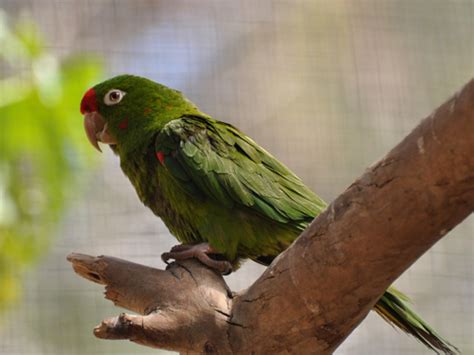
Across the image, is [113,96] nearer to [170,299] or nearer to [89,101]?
[89,101]

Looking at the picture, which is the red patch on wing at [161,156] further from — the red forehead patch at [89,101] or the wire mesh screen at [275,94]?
the wire mesh screen at [275,94]

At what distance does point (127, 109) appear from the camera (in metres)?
2.62

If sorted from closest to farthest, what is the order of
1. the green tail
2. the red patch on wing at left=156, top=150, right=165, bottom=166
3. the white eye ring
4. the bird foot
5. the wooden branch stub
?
the wooden branch stub < the green tail < the bird foot < the red patch on wing at left=156, top=150, right=165, bottom=166 < the white eye ring

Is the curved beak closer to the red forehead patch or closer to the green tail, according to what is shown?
the red forehead patch

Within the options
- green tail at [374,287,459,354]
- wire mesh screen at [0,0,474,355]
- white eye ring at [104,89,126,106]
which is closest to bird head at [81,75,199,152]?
white eye ring at [104,89,126,106]

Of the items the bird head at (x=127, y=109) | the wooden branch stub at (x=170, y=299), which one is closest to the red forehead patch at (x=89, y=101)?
the bird head at (x=127, y=109)

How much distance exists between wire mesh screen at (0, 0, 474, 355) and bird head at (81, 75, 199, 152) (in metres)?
1.13

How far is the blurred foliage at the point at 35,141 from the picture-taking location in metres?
2.51

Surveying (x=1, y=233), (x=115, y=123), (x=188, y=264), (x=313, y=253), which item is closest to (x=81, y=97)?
(x=115, y=123)

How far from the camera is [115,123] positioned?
2.64 metres

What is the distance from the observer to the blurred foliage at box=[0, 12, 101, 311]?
2.51 metres

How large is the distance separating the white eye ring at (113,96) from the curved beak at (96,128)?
0.06 m

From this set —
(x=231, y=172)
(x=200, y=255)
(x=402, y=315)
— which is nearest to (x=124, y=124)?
(x=231, y=172)

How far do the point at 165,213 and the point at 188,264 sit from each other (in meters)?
0.41
